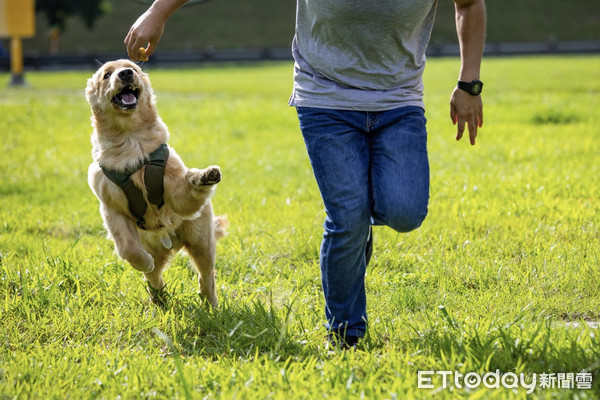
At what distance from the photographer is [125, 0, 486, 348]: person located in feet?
11.1

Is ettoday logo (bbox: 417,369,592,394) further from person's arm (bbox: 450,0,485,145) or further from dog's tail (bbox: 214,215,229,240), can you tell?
dog's tail (bbox: 214,215,229,240)

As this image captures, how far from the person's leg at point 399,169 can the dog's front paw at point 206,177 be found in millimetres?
808

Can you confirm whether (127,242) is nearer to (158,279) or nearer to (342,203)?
(158,279)

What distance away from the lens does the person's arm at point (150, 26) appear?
344 centimetres

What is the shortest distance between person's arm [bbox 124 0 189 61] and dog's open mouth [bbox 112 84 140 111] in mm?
496

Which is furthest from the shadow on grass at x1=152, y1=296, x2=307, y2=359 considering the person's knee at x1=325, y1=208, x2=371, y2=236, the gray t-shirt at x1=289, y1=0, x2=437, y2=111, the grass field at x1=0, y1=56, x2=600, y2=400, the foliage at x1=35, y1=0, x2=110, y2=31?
the foliage at x1=35, y1=0, x2=110, y2=31

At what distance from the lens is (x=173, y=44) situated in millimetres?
54094

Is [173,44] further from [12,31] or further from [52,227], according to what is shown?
[52,227]

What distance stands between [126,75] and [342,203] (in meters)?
1.54

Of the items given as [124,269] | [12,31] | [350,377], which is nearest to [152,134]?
[124,269]

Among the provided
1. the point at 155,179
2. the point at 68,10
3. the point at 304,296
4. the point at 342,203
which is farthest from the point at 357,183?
the point at 68,10

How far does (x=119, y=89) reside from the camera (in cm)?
399

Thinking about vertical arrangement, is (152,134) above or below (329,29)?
below

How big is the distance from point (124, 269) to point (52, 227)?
5.66 ft
